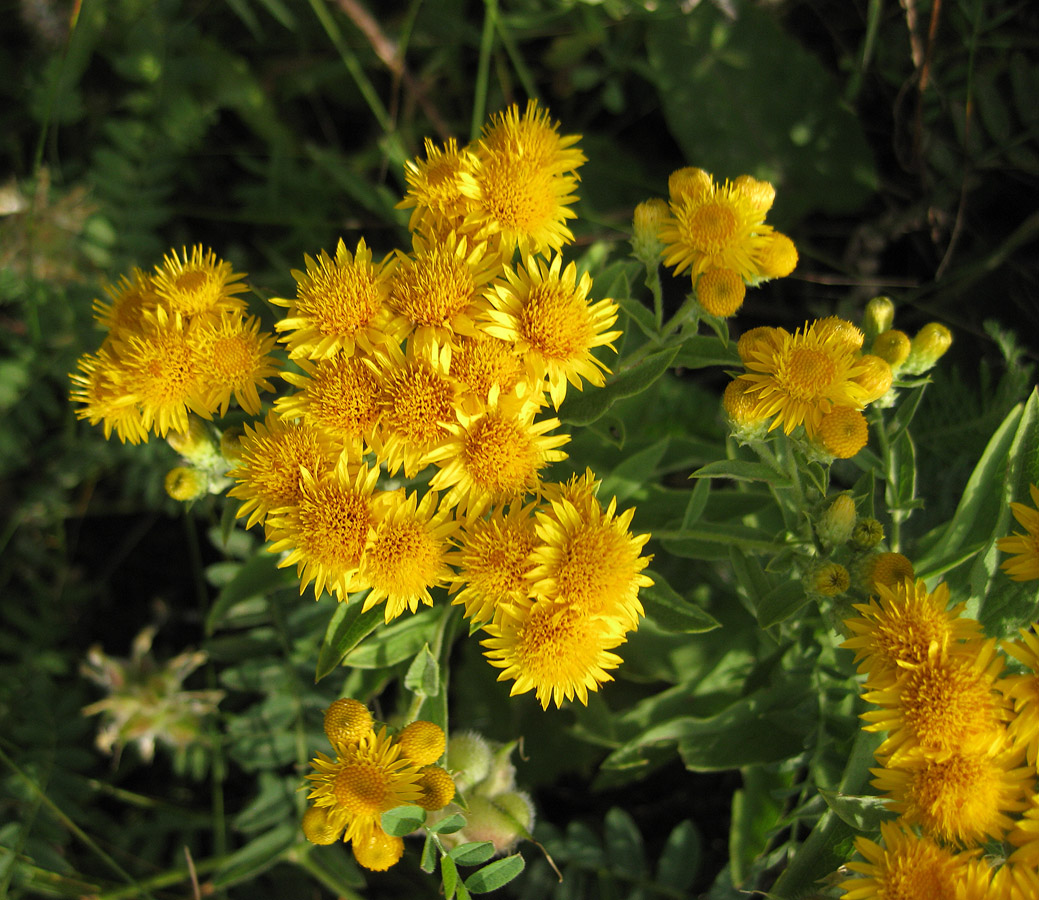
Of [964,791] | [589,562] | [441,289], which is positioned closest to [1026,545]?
[964,791]

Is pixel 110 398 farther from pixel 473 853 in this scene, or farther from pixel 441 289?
pixel 473 853

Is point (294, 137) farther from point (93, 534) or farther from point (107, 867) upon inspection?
point (107, 867)

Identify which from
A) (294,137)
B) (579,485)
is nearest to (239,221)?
(294,137)

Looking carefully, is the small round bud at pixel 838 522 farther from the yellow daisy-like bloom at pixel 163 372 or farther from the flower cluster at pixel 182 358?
the yellow daisy-like bloom at pixel 163 372

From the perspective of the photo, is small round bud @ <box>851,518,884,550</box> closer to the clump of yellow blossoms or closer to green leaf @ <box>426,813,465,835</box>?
the clump of yellow blossoms

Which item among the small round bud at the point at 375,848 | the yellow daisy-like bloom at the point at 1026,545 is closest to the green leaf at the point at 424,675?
the small round bud at the point at 375,848

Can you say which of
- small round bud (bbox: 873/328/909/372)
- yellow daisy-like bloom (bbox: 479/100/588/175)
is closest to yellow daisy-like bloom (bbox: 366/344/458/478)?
yellow daisy-like bloom (bbox: 479/100/588/175)
